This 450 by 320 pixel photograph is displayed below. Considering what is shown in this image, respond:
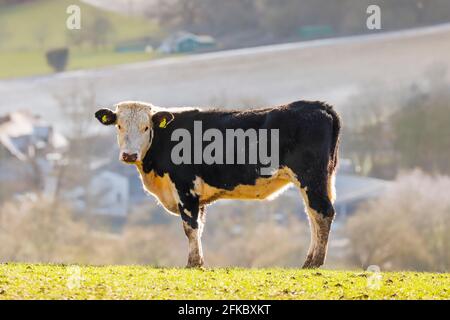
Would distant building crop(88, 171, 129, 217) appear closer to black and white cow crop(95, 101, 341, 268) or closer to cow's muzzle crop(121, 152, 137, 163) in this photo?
black and white cow crop(95, 101, 341, 268)

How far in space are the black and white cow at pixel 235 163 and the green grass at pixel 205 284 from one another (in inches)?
69.8

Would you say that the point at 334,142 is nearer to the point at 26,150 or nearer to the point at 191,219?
the point at 191,219

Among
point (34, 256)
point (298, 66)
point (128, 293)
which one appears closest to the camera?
point (128, 293)

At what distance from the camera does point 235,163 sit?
20.4 metres

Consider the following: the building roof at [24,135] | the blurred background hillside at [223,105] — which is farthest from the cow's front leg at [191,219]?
the building roof at [24,135]

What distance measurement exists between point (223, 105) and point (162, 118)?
6312cm

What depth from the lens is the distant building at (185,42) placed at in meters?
86.5

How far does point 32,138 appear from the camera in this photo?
83.4 metres

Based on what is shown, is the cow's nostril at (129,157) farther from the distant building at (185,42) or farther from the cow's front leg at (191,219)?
the distant building at (185,42)

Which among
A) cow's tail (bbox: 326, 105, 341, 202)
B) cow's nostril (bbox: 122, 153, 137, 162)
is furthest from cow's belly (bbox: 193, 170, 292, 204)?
cow's nostril (bbox: 122, 153, 137, 162)

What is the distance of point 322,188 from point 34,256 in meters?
48.9

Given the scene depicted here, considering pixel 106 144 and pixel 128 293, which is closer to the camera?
pixel 128 293
